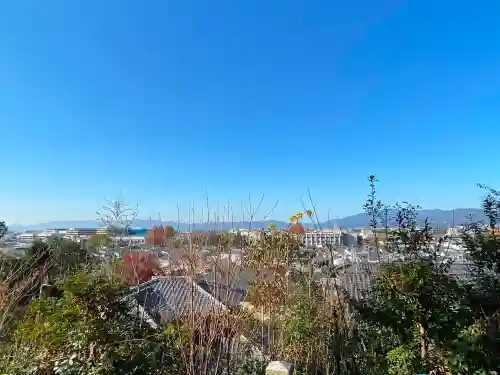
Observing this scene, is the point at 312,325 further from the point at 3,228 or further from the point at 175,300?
the point at 3,228

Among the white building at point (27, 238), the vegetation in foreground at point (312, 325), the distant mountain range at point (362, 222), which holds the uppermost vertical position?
the distant mountain range at point (362, 222)

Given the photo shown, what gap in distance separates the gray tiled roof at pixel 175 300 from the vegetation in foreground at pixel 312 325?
121mm

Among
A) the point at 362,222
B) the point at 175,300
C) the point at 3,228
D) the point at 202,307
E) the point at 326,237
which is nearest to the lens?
the point at 202,307

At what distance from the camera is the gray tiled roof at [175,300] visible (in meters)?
2.73

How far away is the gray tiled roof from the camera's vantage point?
8.95 ft

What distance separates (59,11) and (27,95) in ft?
7.20

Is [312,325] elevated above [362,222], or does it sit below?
below

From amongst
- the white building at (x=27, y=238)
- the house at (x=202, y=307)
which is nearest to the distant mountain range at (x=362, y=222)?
the house at (x=202, y=307)

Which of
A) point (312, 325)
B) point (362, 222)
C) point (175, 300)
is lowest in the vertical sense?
point (312, 325)

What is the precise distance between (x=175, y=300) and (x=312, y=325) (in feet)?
5.05

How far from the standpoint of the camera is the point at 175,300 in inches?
133

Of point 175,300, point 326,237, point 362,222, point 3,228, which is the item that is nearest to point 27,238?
point 3,228

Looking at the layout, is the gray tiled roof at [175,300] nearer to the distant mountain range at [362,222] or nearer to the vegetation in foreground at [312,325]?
the vegetation in foreground at [312,325]

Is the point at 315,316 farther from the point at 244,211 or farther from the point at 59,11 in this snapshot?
the point at 59,11
